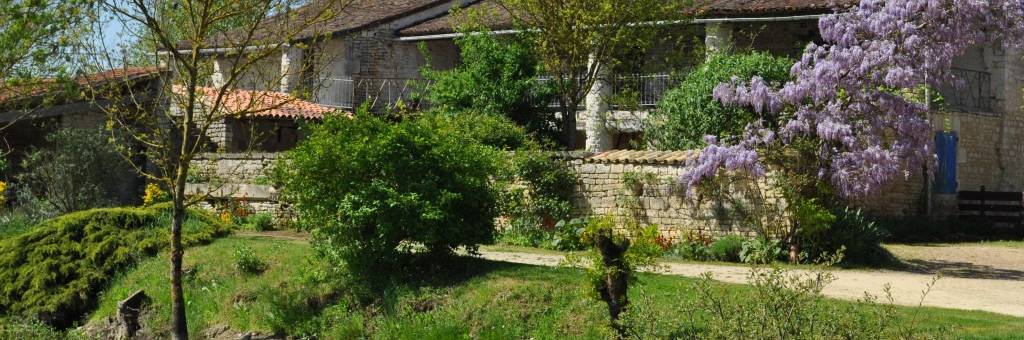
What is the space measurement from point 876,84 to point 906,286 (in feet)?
13.6

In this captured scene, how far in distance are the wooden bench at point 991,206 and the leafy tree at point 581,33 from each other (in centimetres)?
682

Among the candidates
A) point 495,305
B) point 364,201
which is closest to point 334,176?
point 364,201

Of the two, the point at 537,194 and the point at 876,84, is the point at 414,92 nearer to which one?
the point at 537,194

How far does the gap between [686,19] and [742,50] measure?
6.65 feet

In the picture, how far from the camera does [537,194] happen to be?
2112 centimetres

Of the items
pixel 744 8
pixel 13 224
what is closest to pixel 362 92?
pixel 744 8

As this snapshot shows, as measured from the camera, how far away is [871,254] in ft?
59.3

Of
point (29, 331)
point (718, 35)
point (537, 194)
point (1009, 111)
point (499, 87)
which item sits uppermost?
point (718, 35)

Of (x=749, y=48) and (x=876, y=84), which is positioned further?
(x=749, y=48)

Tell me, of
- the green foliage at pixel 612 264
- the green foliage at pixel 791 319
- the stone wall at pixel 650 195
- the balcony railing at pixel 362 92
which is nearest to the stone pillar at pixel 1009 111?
the stone wall at pixel 650 195

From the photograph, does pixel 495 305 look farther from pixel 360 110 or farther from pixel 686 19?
pixel 686 19

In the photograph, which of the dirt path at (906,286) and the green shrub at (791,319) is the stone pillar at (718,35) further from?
the green shrub at (791,319)

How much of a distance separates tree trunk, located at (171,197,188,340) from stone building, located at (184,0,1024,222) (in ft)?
28.2

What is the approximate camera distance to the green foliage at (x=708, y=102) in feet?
72.4
